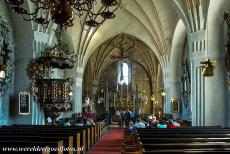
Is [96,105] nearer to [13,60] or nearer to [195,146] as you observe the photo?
[13,60]

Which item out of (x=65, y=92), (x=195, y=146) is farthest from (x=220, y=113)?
(x=195, y=146)

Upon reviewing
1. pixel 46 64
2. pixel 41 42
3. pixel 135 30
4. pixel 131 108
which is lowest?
pixel 131 108

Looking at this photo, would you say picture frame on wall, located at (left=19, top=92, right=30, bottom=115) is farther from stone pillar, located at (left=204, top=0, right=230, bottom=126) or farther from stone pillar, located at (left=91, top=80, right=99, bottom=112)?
stone pillar, located at (left=91, top=80, right=99, bottom=112)

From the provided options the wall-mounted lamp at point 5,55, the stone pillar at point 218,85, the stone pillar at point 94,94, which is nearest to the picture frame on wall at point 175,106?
the stone pillar at point 218,85

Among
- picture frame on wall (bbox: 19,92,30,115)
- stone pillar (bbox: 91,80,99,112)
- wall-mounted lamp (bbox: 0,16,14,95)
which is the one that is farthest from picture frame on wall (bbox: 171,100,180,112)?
stone pillar (bbox: 91,80,99,112)

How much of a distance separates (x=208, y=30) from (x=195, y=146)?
10.4 meters

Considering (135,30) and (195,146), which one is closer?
(195,146)

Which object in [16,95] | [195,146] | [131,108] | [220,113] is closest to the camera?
[195,146]

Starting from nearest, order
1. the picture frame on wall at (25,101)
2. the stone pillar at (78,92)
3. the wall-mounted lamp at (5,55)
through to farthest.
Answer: the wall-mounted lamp at (5,55)
the picture frame on wall at (25,101)
the stone pillar at (78,92)

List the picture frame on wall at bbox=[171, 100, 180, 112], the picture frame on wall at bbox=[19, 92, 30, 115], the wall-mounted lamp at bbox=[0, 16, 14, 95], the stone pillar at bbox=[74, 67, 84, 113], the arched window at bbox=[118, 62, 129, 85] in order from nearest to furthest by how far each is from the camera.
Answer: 1. the wall-mounted lamp at bbox=[0, 16, 14, 95]
2. the picture frame on wall at bbox=[19, 92, 30, 115]
3. the picture frame on wall at bbox=[171, 100, 180, 112]
4. the stone pillar at bbox=[74, 67, 84, 113]
5. the arched window at bbox=[118, 62, 129, 85]

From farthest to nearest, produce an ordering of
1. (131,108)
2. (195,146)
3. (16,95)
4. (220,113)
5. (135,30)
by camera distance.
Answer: (131,108), (135,30), (16,95), (220,113), (195,146)

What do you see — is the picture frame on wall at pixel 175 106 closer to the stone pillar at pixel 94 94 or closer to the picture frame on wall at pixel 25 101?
the picture frame on wall at pixel 25 101

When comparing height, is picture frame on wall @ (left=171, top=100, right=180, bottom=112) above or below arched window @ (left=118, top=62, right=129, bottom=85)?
below

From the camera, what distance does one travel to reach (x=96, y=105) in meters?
41.5
